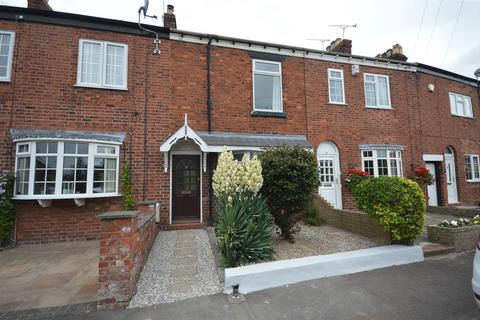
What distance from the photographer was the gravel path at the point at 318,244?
4.85 metres

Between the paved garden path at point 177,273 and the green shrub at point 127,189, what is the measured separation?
1.59 m

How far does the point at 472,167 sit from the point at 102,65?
17447 mm

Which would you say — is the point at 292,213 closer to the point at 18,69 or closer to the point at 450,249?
the point at 450,249

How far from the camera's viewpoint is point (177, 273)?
168 inches

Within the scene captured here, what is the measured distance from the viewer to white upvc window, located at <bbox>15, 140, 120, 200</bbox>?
6324 mm

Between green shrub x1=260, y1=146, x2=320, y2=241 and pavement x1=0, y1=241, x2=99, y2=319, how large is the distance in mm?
3575

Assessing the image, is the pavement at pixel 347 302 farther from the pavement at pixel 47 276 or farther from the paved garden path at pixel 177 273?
the pavement at pixel 47 276

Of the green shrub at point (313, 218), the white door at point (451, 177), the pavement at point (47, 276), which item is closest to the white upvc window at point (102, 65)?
the pavement at point (47, 276)

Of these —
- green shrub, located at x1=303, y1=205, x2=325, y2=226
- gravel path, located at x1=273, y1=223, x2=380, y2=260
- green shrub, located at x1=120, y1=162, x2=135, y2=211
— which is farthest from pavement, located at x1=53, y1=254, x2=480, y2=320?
green shrub, located at x1=120, y1=162, x2=135, y2=211

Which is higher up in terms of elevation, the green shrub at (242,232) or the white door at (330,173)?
the white door at (330,173)

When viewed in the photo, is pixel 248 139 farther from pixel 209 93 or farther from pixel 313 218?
pixel 313 218

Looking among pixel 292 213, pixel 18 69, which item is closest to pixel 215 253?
pixel 292 213

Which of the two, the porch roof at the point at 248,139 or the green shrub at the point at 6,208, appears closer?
the green shrub at the point at 6,208

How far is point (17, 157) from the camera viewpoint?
650 cm
